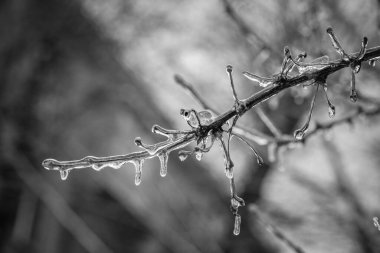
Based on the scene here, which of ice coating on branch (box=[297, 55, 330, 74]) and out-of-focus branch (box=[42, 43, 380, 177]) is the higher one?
ice coating on branch (box=[297, 55, 330, 74])

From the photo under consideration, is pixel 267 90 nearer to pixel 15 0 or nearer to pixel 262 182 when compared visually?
pixel 262 182

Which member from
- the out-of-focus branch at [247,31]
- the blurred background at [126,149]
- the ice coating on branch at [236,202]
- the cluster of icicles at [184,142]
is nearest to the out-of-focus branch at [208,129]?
the cluster of icicles at [184,142]

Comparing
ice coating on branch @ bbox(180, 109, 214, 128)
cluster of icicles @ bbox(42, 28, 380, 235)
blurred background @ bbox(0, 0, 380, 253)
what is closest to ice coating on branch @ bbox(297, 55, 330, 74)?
cluster of icicles @ bbox(42, 28, 380, 235)

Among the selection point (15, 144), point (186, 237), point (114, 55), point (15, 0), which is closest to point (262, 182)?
point (186, 237)

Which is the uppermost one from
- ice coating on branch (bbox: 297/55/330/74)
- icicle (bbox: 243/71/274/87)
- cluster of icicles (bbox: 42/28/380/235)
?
ice coating on branch (bbox: 297/55/330/74)

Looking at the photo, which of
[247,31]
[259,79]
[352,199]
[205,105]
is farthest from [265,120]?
[352,199]

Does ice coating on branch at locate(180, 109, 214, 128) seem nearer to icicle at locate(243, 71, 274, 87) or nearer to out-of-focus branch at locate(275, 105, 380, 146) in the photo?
icicle at locate(243, 71, 274, 87)

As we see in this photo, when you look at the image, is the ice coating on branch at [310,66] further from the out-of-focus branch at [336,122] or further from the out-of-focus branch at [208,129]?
the out-of-focus branch at [336,122]

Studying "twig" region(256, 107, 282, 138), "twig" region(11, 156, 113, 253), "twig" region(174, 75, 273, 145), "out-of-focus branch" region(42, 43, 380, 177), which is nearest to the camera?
"out-of-focus branch" region(42, 43, 380, 177)
